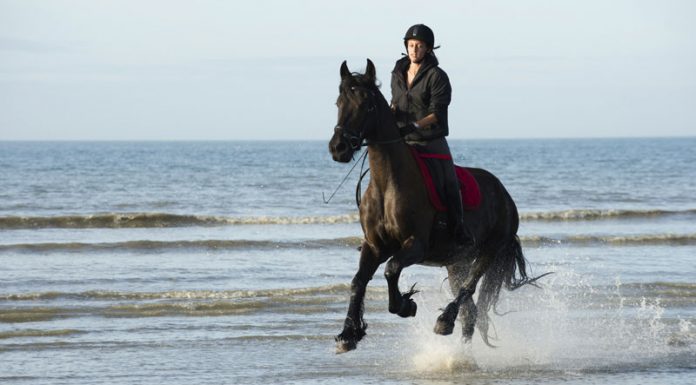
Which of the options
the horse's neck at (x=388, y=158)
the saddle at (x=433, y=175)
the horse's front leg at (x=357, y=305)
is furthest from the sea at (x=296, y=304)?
the saddle at (x=433, y=175)

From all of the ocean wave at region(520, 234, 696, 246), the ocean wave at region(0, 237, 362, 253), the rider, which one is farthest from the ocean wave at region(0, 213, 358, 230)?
the rider

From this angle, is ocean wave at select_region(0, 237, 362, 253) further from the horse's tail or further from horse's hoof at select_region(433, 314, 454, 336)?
horse's hoof at select_region(433, 314, 454, 336)

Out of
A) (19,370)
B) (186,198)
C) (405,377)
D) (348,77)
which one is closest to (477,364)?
(405,377)

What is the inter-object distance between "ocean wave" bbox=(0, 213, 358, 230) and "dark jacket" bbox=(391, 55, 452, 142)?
17198 mm

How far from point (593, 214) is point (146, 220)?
11.7 metres

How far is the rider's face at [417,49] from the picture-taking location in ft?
30.5

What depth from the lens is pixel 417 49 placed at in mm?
9305

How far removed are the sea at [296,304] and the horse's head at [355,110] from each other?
541 mm

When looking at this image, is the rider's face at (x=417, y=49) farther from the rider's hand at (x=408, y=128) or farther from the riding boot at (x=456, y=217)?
the riding boot at (x=456, y=217)

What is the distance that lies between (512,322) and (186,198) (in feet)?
78.0

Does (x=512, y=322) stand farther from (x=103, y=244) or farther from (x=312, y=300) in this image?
(x=103, y=244)

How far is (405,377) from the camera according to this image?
955cm

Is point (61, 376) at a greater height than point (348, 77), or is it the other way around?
point (348, 77)

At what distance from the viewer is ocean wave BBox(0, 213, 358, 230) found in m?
26.2
